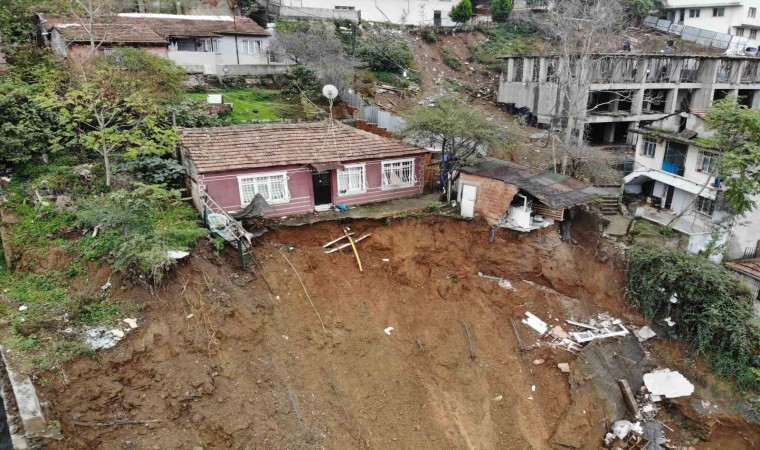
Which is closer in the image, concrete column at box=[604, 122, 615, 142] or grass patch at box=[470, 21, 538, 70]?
concrete column at box=[604, 122, 615, 142]

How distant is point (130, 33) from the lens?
27781 mm

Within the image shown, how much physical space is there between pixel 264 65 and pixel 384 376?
78.4 feet

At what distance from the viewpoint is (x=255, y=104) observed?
29.0 metres

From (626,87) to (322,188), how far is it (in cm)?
2276

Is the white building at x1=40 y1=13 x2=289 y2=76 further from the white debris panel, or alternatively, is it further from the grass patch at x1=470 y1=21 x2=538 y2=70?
the white debris panel

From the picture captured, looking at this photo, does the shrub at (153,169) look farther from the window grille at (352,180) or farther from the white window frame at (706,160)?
the white window frame at (706,160)

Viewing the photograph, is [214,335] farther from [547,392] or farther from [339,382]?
[547,392]

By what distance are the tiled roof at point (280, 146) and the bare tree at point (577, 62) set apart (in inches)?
365

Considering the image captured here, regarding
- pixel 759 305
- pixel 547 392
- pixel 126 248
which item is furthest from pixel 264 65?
pixel 759 305

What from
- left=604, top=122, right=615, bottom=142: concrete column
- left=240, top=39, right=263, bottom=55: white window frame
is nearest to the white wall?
left=240, top=39, right=263, bottom=55: white window frame

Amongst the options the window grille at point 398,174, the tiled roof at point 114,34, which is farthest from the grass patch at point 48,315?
the tiled roof at point 114,34

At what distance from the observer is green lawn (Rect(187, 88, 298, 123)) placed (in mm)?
26834

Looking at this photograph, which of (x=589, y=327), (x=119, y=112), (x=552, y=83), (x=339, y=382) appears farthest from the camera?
(x=552, y=83)

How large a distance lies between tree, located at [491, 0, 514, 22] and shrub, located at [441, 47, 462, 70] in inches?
322
